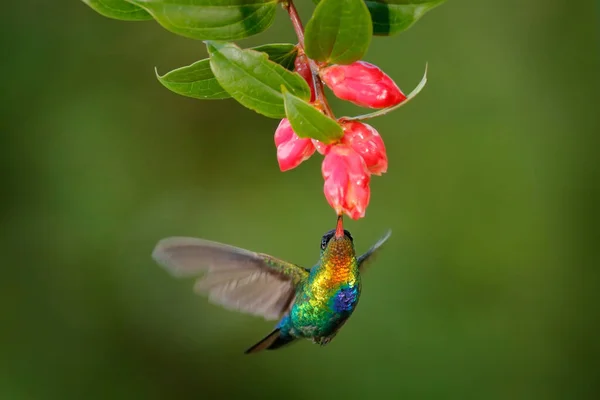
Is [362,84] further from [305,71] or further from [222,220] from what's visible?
[222,220]

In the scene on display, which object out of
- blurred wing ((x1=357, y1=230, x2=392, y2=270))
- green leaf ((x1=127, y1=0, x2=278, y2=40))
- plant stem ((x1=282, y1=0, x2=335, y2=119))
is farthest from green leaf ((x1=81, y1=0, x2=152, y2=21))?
blurred wing ((x1=357, y1=230, x2=392, y2=270))

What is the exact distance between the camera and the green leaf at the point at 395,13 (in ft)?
3.25

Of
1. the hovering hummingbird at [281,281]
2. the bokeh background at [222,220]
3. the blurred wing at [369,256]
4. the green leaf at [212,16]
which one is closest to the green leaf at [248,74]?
the green leaf at [212,16]

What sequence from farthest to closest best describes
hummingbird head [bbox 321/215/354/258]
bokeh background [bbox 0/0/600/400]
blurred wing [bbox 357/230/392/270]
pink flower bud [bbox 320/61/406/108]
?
1. bokeh background [bbox 0/0/600/400]
2. blurred wing [bbox 357/230/392/270]
3. hummingbird head [bbox 321/215/354/258]
4. pink flower bud [bbox 320/61/406/108]

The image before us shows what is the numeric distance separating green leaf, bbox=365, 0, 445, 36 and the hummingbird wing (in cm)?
59

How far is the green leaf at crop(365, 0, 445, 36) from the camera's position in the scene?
99cm

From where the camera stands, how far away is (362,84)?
999 millimetres

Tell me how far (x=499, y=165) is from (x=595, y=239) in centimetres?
80

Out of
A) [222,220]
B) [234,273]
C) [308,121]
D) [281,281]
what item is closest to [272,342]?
[281,281]

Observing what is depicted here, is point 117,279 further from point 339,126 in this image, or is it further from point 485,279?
point 339,126

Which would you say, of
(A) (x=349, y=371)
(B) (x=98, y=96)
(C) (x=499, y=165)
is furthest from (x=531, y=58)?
(B) (x=98, y=96)

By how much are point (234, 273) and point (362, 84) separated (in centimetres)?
70

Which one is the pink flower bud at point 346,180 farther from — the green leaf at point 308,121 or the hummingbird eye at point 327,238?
the hummingbird eye at point 327,238

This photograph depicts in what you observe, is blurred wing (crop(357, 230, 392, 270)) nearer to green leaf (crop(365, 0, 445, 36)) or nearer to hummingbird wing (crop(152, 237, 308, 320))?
hummingbird wing (crop(152, 237, 308, 320))
